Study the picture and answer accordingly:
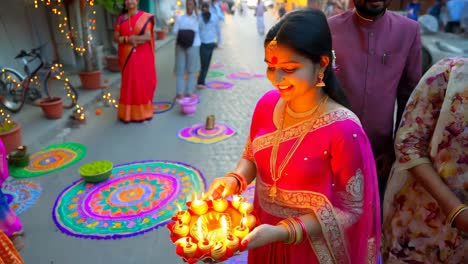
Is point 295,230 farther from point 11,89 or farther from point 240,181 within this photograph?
point 11,89

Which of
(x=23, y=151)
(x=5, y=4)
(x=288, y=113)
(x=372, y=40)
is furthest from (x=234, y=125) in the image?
(x=5, y=4)

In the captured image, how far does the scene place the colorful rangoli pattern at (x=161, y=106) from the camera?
258 inches

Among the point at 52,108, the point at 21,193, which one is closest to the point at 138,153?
the point at 21,193

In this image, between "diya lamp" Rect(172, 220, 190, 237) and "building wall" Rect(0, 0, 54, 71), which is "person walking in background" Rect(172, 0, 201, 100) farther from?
"diya lamp" Rect(172, 220, 190, 237)

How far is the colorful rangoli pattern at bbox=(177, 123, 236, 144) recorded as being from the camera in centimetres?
529

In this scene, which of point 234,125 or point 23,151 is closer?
→ point 23,151

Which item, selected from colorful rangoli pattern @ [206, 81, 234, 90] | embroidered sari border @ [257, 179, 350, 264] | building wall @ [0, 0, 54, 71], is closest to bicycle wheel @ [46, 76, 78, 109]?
building wall @ [0, 0, 54, 71]

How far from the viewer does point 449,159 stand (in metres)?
1.48

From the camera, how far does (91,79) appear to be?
724 cm

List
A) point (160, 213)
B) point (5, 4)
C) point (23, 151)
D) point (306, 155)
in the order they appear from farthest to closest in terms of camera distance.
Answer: point (5, 4) < point (23, 151) < point (160, 213) < point (306, 155)

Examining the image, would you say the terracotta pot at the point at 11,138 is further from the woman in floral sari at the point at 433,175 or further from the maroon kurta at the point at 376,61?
the woman in floral sari at the point at 433,175

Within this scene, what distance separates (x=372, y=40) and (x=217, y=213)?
135cm

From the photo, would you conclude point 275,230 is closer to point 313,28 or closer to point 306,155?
point 306,155

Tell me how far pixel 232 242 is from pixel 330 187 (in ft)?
1.51
